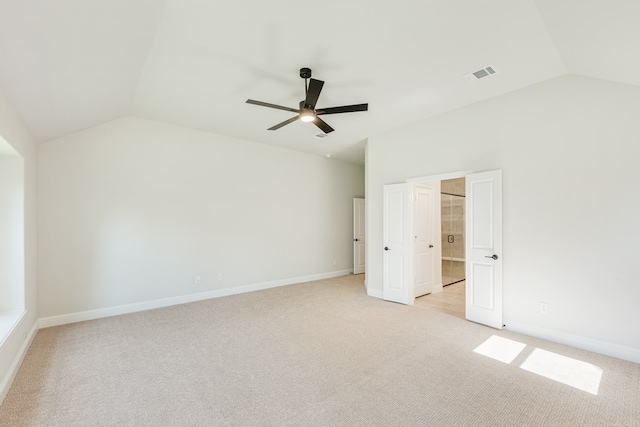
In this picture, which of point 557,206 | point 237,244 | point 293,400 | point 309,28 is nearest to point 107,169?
point 237,244

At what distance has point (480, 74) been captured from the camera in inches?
132

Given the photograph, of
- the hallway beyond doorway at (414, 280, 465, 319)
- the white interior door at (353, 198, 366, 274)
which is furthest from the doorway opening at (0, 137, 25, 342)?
the white interior door at (353, 198, 366, 274)

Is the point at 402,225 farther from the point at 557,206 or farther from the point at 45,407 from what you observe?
the point at 45,407

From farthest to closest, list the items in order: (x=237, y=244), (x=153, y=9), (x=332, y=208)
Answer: (x=332, y=208) → (x=237, y=244) → (x=153, y=9)

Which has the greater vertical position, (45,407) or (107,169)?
(107,169)

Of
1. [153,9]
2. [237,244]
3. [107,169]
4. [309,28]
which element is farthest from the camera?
[237,244]

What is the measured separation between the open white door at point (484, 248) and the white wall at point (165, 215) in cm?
358

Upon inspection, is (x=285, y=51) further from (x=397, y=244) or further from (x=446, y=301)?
(x=446, y=301)

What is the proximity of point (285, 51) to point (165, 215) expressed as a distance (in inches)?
137

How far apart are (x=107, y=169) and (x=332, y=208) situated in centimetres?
458

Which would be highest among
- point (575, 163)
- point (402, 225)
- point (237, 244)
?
point (575, 163)

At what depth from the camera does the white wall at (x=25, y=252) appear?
2542 mm

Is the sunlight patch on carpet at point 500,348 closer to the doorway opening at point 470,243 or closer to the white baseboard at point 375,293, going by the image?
the doorway opening at point 470,243

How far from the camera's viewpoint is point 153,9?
7.17 ft
